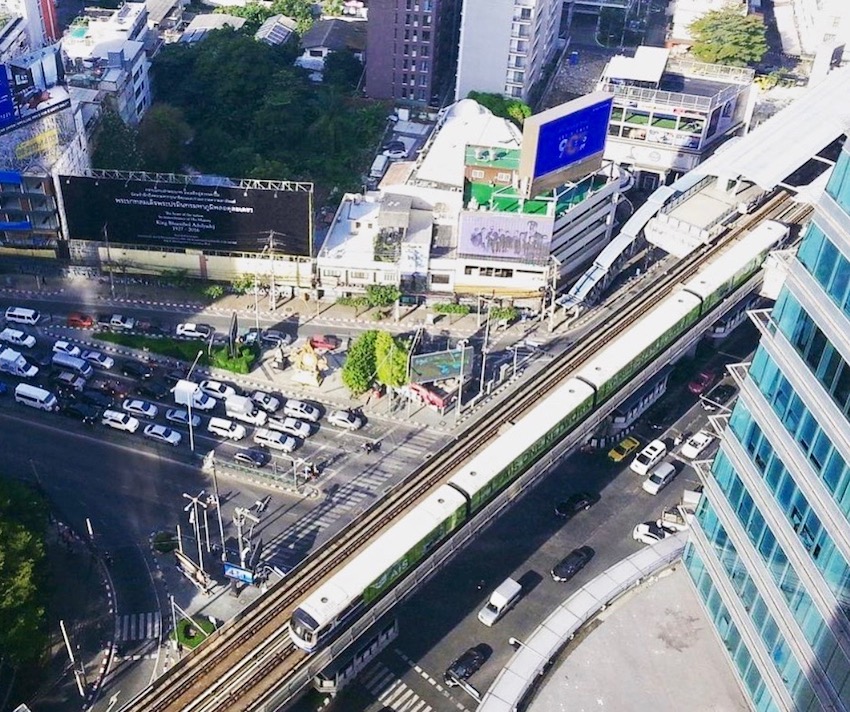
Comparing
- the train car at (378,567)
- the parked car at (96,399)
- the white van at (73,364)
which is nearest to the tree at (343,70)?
the white van at (73,364)

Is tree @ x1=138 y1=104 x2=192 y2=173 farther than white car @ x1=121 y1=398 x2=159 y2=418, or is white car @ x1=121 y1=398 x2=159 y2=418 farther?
tree @ x1=138 y1=104 x2=192 y2=173

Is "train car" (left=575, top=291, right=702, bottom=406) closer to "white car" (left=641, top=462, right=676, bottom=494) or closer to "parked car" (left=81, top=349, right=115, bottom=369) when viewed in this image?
"white car" (left=641, top=462, right=676, bottom=494)

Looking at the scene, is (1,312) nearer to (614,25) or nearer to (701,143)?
(701,143)

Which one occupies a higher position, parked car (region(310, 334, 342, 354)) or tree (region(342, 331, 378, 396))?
tree (region(342, 331, 378, 396))

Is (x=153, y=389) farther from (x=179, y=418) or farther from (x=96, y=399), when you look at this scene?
(x=179, y=418)

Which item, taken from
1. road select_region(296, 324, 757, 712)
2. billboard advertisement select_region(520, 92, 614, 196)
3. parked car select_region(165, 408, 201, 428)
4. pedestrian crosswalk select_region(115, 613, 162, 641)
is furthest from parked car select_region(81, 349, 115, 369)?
billboard advertisement select_region(520, 92, 614, 196)

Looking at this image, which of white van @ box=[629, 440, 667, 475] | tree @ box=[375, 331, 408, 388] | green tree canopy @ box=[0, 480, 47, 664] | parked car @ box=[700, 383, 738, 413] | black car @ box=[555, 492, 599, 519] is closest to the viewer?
green tree canopy @ box=[0, 480, 47, 664]

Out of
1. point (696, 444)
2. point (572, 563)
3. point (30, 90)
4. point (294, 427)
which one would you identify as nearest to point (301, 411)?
point (294, 427)
